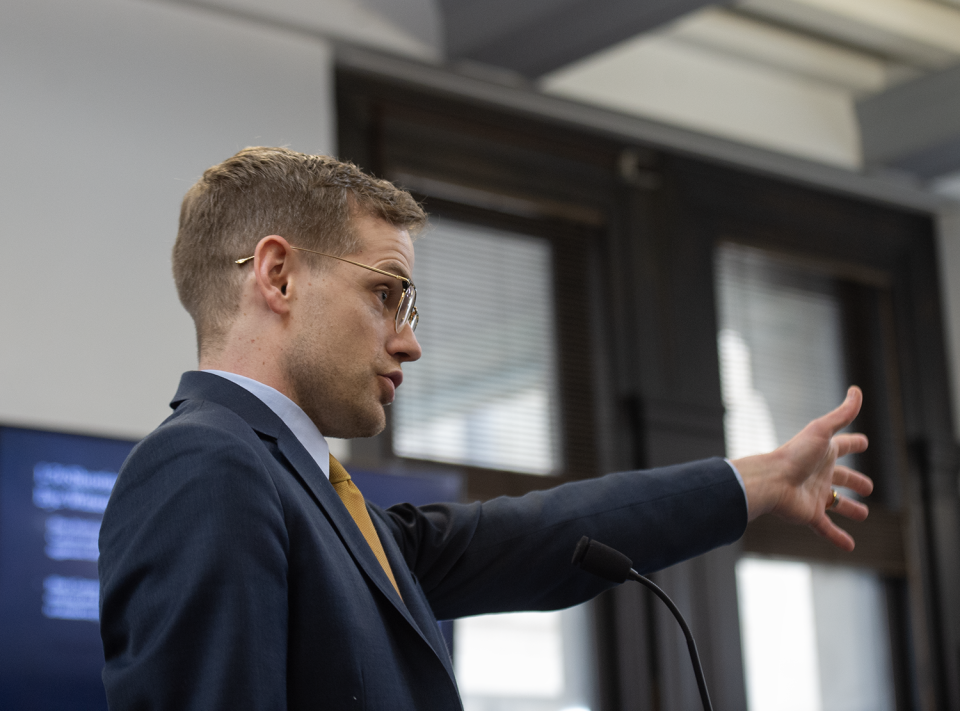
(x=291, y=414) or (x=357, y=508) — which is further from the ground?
(x=291, y=414)

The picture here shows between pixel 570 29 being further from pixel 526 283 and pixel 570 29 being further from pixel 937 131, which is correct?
pixel 937 131

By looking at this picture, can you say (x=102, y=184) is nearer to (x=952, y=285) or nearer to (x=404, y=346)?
(x=404, y=346)

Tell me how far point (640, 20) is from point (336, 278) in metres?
2.69

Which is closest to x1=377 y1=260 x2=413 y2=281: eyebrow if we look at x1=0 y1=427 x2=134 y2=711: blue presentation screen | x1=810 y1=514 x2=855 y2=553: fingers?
x1=810 y1=514 x2=855 y2=553: fingers

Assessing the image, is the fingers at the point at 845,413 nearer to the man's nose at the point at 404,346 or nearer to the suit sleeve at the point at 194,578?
the man's nose at the point at 404,346

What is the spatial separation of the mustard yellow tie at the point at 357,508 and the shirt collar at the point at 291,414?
43 mm

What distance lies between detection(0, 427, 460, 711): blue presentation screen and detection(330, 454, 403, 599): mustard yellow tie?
1715 millimetres

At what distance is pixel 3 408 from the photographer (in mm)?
3264

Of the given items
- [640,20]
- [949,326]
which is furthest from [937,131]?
[640,20]

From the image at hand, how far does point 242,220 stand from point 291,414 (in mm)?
270

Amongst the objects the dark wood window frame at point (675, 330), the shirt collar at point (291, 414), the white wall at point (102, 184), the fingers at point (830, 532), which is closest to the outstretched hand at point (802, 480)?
the fingers at point (830, 532)

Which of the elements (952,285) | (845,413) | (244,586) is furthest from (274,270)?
(952,285)

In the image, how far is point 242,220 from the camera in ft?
5.22

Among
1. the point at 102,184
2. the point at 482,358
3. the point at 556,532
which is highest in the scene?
the point at 102,184
